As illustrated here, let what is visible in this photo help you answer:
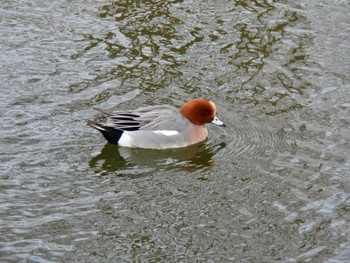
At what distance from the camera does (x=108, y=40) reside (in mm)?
11516

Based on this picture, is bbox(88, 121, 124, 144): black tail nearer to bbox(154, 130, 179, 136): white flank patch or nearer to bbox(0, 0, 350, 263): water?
bbox(0, 0, 350, 263): water

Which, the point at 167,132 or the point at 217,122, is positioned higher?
the point at 217,122

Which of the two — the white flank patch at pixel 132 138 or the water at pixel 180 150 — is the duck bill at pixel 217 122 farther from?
the white flank patch at pixel 132 138

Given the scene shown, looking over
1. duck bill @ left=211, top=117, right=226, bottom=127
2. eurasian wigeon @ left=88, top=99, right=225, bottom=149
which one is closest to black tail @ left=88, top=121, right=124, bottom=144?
eurasian wigeon @ left=88, top=99, right=225, bottom=149

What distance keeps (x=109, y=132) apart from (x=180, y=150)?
79cm

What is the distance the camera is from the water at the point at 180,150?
7.45 m

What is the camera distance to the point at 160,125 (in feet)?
31.5

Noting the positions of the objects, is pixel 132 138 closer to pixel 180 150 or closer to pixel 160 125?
pixel 160 125

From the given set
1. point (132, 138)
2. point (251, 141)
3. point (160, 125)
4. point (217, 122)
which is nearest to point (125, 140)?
point (132, 138)

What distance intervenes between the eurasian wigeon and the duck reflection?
78mm

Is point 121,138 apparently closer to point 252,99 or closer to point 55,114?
point 55,114

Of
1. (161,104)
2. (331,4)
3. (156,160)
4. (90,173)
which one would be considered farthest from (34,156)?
(331,4)

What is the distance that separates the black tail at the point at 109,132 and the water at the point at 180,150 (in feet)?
0.31

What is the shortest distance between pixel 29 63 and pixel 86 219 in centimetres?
359
